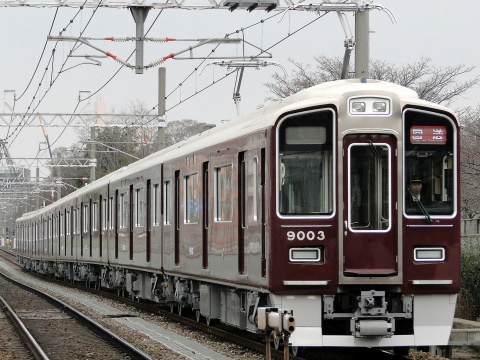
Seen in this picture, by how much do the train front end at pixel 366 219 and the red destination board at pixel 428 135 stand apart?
0.03ft

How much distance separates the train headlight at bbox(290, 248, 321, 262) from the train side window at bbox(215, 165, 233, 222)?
2239mm

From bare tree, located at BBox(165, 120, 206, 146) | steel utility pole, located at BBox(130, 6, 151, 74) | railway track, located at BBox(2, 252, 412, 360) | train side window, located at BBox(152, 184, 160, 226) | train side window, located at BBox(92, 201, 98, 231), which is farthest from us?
bare tree, located at BBox(165, 120, 206, 146)

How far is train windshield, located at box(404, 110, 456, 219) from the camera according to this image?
1105cm

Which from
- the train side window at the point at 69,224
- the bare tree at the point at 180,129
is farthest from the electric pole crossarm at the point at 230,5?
the bare tree at the point at 180,129

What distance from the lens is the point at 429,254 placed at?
36.2 feet

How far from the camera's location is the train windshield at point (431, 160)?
1105cm

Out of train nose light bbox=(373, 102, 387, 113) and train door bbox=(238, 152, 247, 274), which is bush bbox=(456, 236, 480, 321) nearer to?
train door bbox=(238, 152, 247, 274)

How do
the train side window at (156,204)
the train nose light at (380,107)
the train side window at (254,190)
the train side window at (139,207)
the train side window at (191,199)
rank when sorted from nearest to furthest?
the train nose light at (380,107) < the train side window at (254,190) < the train side window at (191,199) < the train side window at (156,204) < the train side window at (139,207)

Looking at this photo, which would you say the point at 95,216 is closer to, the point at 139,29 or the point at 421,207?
the point at 139,29

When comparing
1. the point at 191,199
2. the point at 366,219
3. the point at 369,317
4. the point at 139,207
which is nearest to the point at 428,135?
the point at 366,219

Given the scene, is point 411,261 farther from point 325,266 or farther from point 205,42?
point 205,42

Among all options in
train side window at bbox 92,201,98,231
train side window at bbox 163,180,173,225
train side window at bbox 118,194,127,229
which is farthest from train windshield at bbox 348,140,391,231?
train side window at bbox 92,201,98,231

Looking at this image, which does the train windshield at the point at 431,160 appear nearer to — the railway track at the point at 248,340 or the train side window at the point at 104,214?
the railway track at the point at 248,340

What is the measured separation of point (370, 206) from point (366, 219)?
0.14 meters
